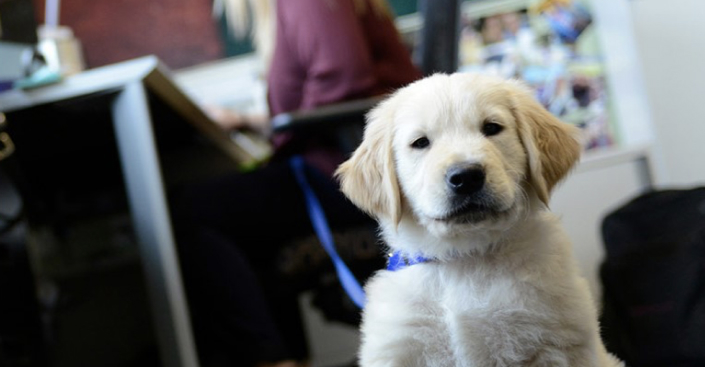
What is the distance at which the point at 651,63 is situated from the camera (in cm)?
232

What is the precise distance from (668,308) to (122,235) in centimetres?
177

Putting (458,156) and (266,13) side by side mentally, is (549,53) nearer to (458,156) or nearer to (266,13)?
(266,13)

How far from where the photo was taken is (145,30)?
3006 mm

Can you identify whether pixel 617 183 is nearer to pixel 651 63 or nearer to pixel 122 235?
pixel 651 63

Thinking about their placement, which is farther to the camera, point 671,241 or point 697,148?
point 697,148

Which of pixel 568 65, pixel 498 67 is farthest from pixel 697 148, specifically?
pixel 498 67

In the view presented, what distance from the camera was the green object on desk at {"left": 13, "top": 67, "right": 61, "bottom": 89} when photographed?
1.39m

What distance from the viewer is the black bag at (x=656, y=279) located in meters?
1.44

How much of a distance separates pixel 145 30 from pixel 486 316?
246 cm

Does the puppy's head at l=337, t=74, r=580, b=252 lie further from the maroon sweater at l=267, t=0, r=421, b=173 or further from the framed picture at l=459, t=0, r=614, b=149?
the framed picture at l=459, t=0, r=614, b=149

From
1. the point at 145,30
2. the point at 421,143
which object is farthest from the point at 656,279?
the point at 145,30

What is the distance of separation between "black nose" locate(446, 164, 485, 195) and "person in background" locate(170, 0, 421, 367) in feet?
1.80

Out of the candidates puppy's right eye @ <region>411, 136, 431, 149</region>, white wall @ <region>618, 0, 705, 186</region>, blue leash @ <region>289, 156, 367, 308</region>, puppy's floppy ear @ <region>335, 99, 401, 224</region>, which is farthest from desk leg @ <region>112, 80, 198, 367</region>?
white wall @ <region>618, 0, 705, 186</region>

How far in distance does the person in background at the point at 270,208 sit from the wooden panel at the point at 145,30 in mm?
1498
